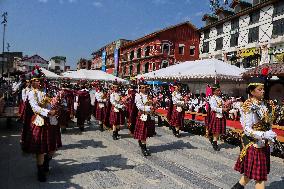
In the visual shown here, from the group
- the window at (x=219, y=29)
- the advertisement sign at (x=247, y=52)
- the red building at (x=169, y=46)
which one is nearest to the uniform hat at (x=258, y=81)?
the advertisement sign at (x=247, y=52)

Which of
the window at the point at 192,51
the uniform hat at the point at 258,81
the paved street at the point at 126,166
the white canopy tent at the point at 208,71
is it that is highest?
the window at the point at 192,51

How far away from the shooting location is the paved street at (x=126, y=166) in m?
5.68

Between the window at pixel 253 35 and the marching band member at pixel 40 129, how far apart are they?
24989 mm

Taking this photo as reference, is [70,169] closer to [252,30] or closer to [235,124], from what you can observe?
[235,124]

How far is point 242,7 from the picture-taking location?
98.3 feet

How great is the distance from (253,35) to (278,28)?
313 centimetres

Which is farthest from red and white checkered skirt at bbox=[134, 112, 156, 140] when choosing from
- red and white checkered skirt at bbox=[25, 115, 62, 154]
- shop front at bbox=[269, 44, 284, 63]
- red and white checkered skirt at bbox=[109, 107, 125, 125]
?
shop front at bbox=[269, 44, 284, 63]

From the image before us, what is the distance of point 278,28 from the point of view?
971 inches

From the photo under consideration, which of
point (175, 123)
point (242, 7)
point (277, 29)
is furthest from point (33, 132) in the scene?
point (242, 7)

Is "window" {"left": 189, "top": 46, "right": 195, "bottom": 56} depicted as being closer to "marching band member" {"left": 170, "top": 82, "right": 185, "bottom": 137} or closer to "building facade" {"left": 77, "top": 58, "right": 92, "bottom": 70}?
"marching band member" {"left": 170, "top": 82, "right": 185, "bottom": 137}

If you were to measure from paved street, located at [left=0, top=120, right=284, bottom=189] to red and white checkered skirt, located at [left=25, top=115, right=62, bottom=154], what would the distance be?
59cm

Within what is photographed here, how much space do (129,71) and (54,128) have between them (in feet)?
154

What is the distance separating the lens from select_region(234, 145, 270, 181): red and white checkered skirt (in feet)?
14.8

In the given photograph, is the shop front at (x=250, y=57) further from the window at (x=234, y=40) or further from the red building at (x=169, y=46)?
the red building at (x=169, y=46)
